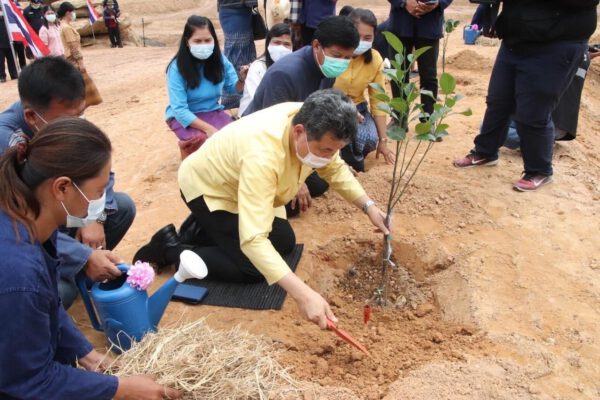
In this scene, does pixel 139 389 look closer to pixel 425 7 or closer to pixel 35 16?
pixel 425 7

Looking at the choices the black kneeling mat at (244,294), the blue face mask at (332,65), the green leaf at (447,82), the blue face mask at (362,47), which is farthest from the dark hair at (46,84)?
the blue face mask at (362,47)

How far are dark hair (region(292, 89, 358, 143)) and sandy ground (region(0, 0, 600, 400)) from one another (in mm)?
956

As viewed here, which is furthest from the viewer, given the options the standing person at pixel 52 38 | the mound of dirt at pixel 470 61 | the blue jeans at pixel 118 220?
the standing person at pixel 52 38

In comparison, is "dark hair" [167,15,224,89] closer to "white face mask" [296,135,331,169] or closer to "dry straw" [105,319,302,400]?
"white face mask" [296,135,331,169]

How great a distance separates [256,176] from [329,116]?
39 cm

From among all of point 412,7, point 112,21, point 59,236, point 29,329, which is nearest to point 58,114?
point 59,236

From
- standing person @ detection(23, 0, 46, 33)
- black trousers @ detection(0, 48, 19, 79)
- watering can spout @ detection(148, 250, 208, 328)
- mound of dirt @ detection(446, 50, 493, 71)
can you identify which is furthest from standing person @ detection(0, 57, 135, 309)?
standing person @ detection(23, 0, 46, 33)

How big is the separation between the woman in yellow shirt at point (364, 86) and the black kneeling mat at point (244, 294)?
1385 mm

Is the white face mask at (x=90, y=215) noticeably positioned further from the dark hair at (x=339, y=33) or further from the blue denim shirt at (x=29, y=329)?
the dark hair at (x=339, y=33)

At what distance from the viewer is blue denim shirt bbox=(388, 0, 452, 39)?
13.4 ft

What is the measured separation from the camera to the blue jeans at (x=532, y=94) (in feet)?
10.4

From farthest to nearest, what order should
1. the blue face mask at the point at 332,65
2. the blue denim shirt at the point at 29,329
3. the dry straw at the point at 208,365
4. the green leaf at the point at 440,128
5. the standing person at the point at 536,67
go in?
the standing person at the point at 536,67 → the blue face mask at the point at 332,65 → the green leaf at the point at 440,128 → the dry straw at the point at 208,365 → the blue denim shirt at the point at 29,329

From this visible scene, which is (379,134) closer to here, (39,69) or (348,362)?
(348,362)

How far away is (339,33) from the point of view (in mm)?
2855
